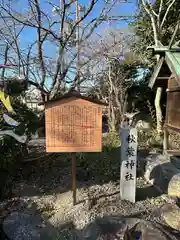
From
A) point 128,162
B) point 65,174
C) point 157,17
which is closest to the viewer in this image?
point 128,162

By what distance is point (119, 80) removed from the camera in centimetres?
921

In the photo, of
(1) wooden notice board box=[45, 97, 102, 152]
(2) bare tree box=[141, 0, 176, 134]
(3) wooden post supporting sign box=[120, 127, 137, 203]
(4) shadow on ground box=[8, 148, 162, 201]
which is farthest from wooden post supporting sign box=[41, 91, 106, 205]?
(2) bare tree box=[141, 0, 176, 134]

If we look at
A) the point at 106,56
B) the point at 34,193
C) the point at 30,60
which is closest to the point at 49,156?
the point at 34,193

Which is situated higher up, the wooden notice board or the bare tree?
the bare tree

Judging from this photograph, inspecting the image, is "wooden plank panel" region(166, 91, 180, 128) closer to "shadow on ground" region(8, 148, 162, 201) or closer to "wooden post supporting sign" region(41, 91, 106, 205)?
"shadow on ground" region(8, 148, 162, 201)

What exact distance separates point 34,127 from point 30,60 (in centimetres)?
338

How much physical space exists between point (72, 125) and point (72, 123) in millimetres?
28

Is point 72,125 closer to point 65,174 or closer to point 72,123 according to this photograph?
point 72,123

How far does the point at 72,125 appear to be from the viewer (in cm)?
313

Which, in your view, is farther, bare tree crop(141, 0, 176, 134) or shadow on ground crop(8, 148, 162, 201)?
bare tree crop(141, 0, 176, 134)

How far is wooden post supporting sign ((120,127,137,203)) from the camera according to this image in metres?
3.39

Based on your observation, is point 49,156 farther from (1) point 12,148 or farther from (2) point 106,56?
(2) point 106,56

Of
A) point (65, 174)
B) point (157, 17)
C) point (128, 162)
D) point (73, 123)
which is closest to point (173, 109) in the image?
point (128, 162)

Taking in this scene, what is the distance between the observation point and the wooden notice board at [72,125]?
310 centimetres
